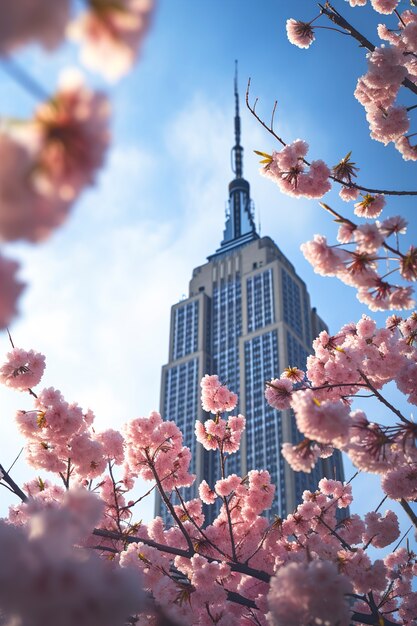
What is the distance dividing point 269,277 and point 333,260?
81.2 m

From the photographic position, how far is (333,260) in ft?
10.7

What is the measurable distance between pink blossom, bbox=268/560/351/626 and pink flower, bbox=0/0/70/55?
212 centimetres

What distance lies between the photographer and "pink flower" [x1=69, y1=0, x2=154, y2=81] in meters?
A: 1.26

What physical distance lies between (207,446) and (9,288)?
4780 mm

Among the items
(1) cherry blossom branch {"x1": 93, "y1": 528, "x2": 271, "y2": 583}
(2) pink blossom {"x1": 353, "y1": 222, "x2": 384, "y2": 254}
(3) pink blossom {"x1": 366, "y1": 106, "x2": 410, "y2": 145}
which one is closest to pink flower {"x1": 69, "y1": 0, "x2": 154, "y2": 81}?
(2) pink blossom {"x1": 353, "y1": 222, "x2": 384, "y2": 254}

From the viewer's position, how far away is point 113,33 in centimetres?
126

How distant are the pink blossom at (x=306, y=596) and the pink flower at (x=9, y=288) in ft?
5.38

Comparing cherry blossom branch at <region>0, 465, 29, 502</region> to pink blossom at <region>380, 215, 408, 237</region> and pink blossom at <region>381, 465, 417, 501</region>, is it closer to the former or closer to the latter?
pink blossom at <region>381, 465, 417, 501</region>

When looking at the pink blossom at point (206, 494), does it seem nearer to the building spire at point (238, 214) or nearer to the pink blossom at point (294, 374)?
the pink blossom at point (294, 374)

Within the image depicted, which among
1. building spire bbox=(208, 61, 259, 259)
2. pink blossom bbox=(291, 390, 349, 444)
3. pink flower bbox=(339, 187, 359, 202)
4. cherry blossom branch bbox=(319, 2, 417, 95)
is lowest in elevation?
pink blossom bbox=(291, 390, 349, 444)

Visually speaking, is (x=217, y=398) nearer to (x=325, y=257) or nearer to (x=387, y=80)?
(x=325, y=257)

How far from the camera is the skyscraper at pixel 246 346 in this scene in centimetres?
7050

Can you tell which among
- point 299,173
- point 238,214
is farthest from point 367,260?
point 238,214

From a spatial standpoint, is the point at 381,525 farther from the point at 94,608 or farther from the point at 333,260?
the point at 94,608
